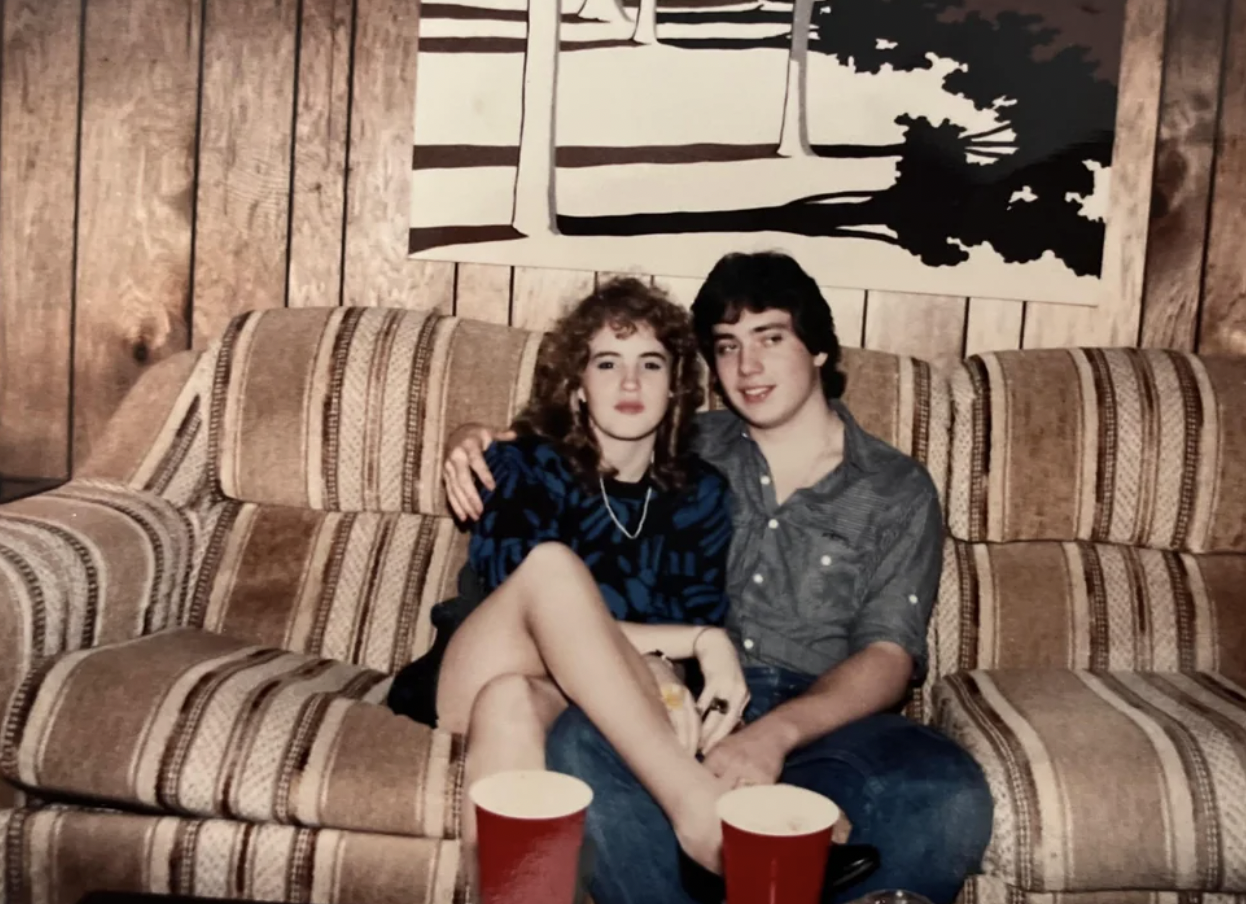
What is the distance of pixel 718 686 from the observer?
1510mm

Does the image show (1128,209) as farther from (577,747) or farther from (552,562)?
(577,747)

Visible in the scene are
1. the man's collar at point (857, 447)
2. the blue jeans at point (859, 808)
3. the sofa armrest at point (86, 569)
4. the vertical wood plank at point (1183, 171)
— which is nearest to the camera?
the blue jeans at point (859, 808)

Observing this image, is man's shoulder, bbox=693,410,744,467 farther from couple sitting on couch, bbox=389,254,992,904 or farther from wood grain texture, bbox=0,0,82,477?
wood grain texture, bbox=0,0,82,477

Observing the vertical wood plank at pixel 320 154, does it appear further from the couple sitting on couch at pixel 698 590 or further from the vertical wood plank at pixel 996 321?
the vertical wood plank at pixel 996 321

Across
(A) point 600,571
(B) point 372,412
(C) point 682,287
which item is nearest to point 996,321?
(C) point 682,287

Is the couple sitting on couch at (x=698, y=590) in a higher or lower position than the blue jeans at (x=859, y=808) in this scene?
higher

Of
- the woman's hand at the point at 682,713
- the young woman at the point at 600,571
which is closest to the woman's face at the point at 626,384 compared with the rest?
the young woman at the point at 600,571

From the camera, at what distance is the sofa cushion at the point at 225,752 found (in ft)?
4.88

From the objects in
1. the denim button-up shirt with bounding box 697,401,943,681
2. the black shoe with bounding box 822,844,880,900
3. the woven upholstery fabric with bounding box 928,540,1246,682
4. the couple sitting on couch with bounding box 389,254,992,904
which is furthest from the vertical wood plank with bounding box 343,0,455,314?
the black shoe with bounding box 822,844,880,900

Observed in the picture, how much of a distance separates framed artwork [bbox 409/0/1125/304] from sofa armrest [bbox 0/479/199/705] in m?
0.85

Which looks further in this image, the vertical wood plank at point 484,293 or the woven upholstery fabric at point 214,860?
the vertical wood plank at point 484,293

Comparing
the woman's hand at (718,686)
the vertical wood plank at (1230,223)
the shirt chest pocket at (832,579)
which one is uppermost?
the vertical wood plank at (1230,223)

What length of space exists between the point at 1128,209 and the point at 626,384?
112 cm

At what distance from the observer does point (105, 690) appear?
1568 millimetres
